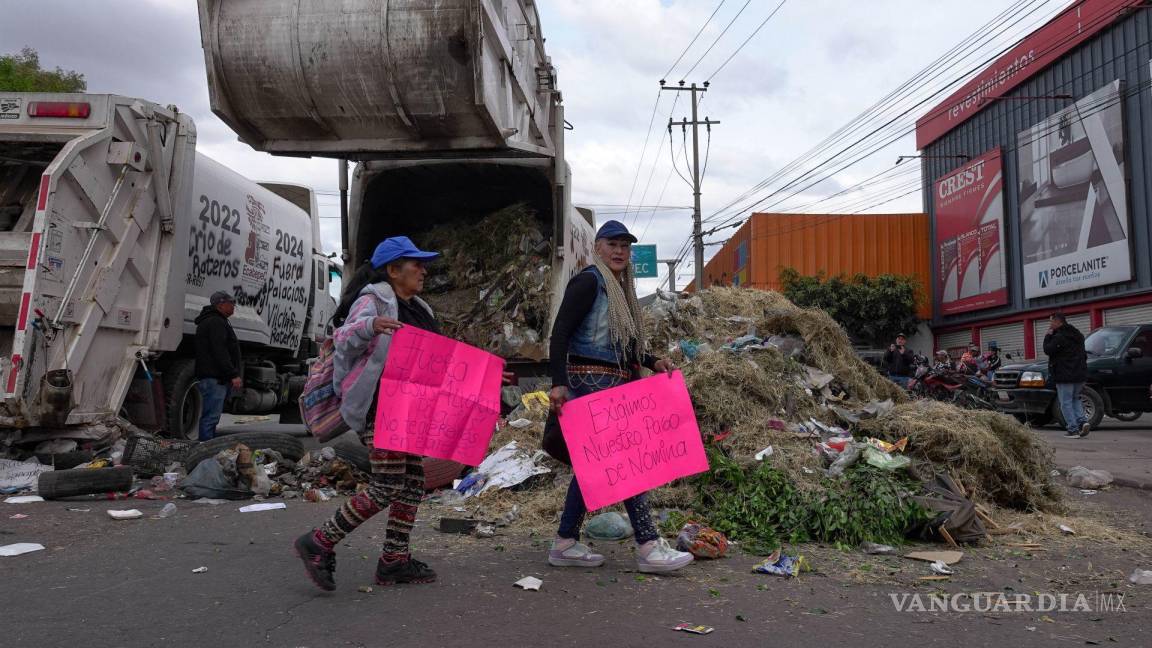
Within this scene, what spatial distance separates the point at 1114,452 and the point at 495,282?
7217 mm

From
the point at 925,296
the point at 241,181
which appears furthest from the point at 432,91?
the point at 925,296

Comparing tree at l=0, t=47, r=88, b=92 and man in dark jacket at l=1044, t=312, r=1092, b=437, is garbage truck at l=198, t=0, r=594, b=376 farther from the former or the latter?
tree at l=0, t=47, r=88, b=92

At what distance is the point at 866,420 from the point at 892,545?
1.81 metres

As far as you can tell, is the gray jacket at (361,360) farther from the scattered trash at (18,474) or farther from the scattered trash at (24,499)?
the scattered trash at (18,474)

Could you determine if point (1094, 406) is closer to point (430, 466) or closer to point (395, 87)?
point (430, 466)

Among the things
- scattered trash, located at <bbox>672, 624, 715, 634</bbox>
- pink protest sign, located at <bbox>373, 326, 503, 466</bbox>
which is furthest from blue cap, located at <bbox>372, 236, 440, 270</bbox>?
scattered trash, located at <bbox>672, 624, 715, 634</bbox>

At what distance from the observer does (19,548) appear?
173 inches

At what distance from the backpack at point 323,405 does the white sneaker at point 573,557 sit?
1.20 meters

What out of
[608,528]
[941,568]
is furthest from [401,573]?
[941,568]

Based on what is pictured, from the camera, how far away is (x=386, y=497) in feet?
11.9

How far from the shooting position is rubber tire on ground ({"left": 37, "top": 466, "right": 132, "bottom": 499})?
19.5ft

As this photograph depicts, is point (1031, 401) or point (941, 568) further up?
point (1031, 401)

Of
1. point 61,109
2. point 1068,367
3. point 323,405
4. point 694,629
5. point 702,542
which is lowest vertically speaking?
point 694,629

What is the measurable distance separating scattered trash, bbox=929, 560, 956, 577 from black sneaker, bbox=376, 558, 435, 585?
2.37 meters
